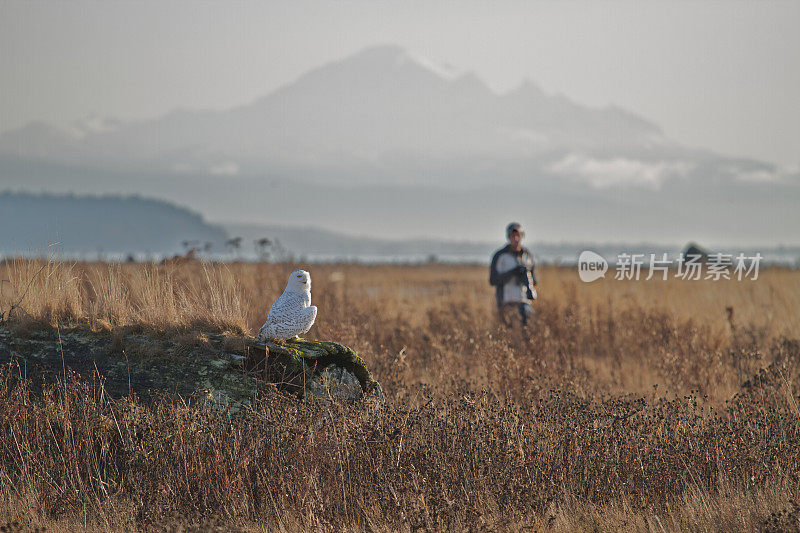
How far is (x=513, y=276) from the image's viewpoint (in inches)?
407

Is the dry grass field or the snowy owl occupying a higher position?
the snowy owl

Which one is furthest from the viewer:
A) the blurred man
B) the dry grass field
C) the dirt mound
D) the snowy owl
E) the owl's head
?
the blurred man

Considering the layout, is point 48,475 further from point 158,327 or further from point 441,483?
point 441,483

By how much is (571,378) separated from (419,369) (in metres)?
1.97

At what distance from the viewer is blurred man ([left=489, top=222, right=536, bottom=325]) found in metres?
10.3

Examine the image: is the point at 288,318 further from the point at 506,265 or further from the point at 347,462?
the point at 506,265

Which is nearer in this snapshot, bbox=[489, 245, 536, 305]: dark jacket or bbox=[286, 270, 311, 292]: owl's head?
bbox=[286, 270, 311, 292]: owl's head

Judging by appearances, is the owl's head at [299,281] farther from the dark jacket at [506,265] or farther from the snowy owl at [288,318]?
the dark jacket at [506,265]

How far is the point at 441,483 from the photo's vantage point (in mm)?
4641

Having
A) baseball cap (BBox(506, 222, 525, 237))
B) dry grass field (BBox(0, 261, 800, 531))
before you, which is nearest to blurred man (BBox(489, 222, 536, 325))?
baseball cap (BBox(506, 222, 525, 237))

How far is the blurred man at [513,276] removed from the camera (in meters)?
10.3

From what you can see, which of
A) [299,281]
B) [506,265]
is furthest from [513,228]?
[299,281]

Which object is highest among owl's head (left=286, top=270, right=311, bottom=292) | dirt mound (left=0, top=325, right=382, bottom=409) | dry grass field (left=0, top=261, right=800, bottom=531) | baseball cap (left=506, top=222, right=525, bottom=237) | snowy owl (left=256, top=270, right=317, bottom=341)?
baseball cap (left=506, top=222, right=525, bottom=237)

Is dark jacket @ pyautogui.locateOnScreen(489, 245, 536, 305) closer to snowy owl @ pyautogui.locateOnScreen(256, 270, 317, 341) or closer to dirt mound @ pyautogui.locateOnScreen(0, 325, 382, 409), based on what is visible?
dirt mound @ pyautogui.locateOnScreen(0, 325, 382, 409)
